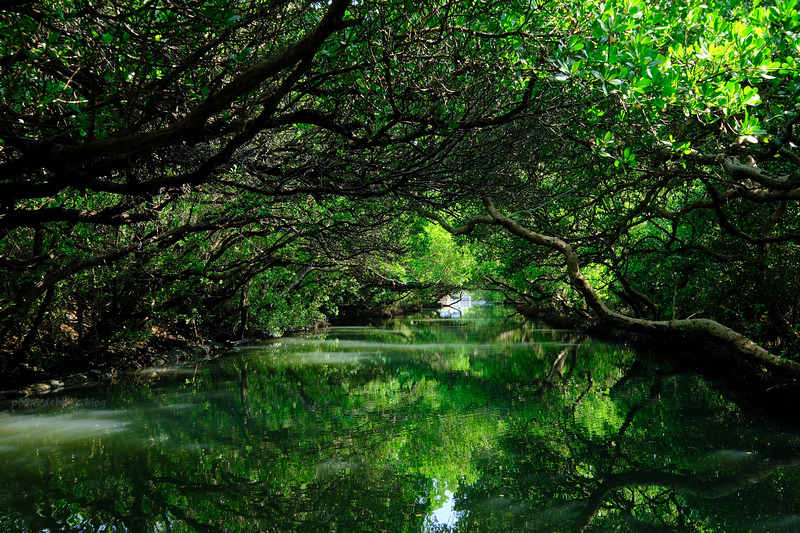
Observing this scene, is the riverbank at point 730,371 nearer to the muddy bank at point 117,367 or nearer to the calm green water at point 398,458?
the calm green water at point 398,458

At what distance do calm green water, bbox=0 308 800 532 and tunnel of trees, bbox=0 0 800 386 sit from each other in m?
1.74

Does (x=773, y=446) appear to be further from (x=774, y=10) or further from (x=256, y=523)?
(x=256, y=523)

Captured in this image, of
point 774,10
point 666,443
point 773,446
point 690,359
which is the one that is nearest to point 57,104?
point 774,10

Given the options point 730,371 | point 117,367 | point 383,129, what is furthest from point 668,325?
point 117,367

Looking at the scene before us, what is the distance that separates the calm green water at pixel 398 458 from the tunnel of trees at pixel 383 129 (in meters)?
1.74

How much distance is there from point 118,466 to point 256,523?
2471mm

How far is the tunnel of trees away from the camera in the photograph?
14.6ft

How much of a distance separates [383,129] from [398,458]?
3853 mm

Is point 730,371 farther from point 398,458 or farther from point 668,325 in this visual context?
point 398,458

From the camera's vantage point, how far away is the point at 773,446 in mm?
6613

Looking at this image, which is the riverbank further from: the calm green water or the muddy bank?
the muddy bank

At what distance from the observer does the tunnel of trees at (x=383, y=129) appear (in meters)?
4.44

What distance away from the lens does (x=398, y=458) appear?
644 centimetres

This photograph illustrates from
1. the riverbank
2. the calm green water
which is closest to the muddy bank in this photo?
the calm green water
